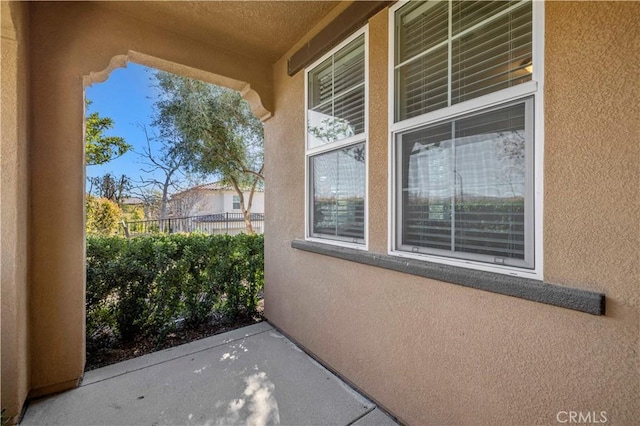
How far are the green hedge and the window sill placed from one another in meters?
2.12

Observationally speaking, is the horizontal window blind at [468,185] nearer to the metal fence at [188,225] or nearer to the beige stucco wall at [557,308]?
the beige stucco wall at [557,308]

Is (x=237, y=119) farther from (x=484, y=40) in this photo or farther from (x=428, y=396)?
(x=428, y=396)

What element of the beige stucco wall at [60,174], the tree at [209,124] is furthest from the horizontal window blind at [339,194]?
the tree at [209,124]

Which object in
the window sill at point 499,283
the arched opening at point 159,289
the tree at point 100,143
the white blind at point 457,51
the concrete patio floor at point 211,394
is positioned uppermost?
the tree at point 100,143

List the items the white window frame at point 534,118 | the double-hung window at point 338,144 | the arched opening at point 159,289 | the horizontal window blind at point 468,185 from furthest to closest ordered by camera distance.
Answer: the arched opening at point 159,289 → the double-hung window at point 338,144 → the horizontal window blind at point 468,185 → the white window frame at point 534,118

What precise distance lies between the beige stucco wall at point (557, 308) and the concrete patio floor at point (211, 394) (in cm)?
40

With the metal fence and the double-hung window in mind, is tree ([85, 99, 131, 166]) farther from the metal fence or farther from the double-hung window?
the double-hung window

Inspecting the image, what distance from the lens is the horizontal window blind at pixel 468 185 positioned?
1457mm

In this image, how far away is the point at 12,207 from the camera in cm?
194

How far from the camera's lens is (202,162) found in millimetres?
6145

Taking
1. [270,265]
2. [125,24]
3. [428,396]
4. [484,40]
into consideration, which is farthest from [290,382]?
[125,24]

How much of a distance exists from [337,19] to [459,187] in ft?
6.14

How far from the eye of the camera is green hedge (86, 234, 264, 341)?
9.61 feet

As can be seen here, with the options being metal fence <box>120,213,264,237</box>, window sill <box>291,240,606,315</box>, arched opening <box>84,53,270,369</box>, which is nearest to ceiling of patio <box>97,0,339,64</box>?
arched opening <box>84,53,270,369</box>
